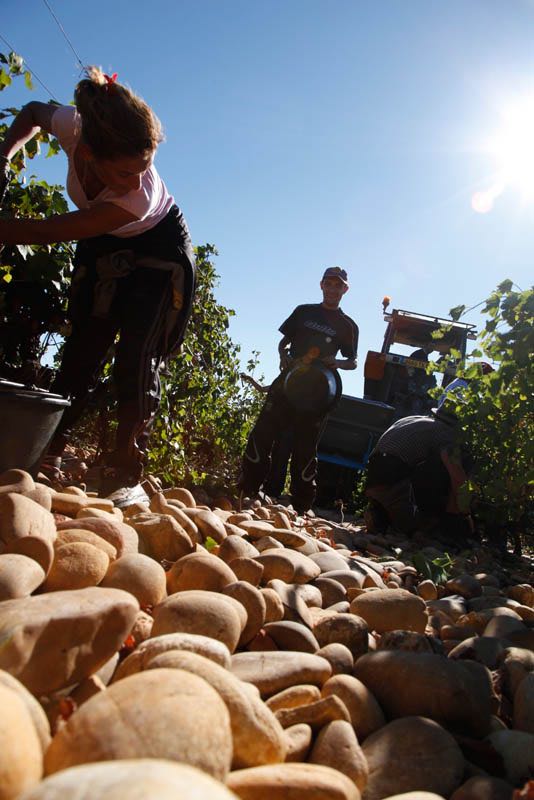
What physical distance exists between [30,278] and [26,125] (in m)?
0.73

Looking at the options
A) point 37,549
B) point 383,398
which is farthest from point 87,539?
point 383,398

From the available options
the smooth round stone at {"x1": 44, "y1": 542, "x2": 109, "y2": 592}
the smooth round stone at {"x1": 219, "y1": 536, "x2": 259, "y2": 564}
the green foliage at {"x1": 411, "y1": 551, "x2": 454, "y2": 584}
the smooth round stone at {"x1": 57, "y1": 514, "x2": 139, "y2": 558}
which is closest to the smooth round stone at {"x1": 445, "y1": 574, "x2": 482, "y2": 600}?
the green foliage at {"x1": 411, "y1": 551, "x2": 454, "y2": 584}

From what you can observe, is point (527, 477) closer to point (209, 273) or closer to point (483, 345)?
point (483, 345)

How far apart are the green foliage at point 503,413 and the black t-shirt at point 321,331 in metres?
0.95

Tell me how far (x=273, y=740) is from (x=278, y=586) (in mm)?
887

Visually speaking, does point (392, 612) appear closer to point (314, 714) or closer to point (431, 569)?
point (314, 714)

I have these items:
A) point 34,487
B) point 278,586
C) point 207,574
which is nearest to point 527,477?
point 278,586

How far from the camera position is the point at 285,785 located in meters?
0.86

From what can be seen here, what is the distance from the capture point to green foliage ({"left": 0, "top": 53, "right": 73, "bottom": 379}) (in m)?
2.97

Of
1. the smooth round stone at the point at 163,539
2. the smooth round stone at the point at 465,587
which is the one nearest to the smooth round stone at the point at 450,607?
the smooth round stone at the point at 465,587

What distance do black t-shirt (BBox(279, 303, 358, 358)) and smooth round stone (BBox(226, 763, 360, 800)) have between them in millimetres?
4108

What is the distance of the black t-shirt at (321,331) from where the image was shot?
16.2 feet

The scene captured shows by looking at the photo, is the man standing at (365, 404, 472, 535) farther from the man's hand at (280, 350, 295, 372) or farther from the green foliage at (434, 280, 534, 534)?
the man's hand at (280, 350, 295, 372)

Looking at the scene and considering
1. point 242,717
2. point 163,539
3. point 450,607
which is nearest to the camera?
point 242,717
